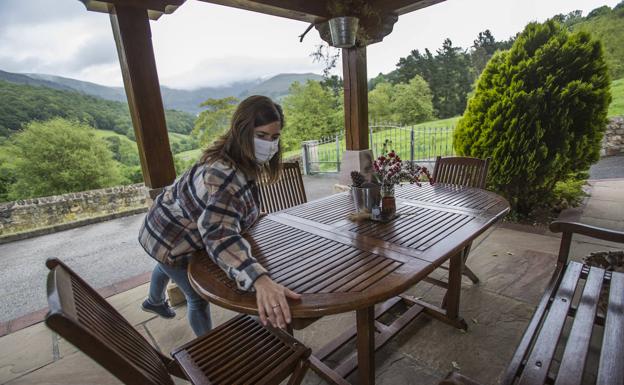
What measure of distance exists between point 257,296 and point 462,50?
2395cm

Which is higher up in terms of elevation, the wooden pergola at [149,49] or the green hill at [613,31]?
the green hill at [613,31]

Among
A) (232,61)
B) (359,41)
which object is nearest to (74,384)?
(359,41)

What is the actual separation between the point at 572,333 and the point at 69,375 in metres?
2.42

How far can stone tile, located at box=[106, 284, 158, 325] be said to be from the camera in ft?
6.78

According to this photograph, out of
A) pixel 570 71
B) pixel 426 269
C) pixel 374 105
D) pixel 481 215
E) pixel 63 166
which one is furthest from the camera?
pixel 374 105

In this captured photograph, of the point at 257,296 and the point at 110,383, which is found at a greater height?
the point at 257,296

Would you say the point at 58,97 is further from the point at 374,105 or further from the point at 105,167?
the point at 374,105

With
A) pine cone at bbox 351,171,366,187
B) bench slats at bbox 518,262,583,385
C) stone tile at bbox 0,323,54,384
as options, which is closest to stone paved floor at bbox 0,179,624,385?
stone tile at bbox 0,323,54,384

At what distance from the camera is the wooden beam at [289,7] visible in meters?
2.34

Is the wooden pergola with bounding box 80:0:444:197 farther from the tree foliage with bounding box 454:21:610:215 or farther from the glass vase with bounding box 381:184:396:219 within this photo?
the glass vase with bounding box 381:184:396:219

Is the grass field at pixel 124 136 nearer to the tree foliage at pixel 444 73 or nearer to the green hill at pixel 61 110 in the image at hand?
the green hill at pixel 61 110

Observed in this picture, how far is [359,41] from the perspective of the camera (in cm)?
297

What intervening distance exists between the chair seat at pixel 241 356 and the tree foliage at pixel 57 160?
13.3 meters

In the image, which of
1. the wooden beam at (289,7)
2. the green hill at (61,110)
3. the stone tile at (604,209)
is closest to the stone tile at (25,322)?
the wooden beam at (289,7)
